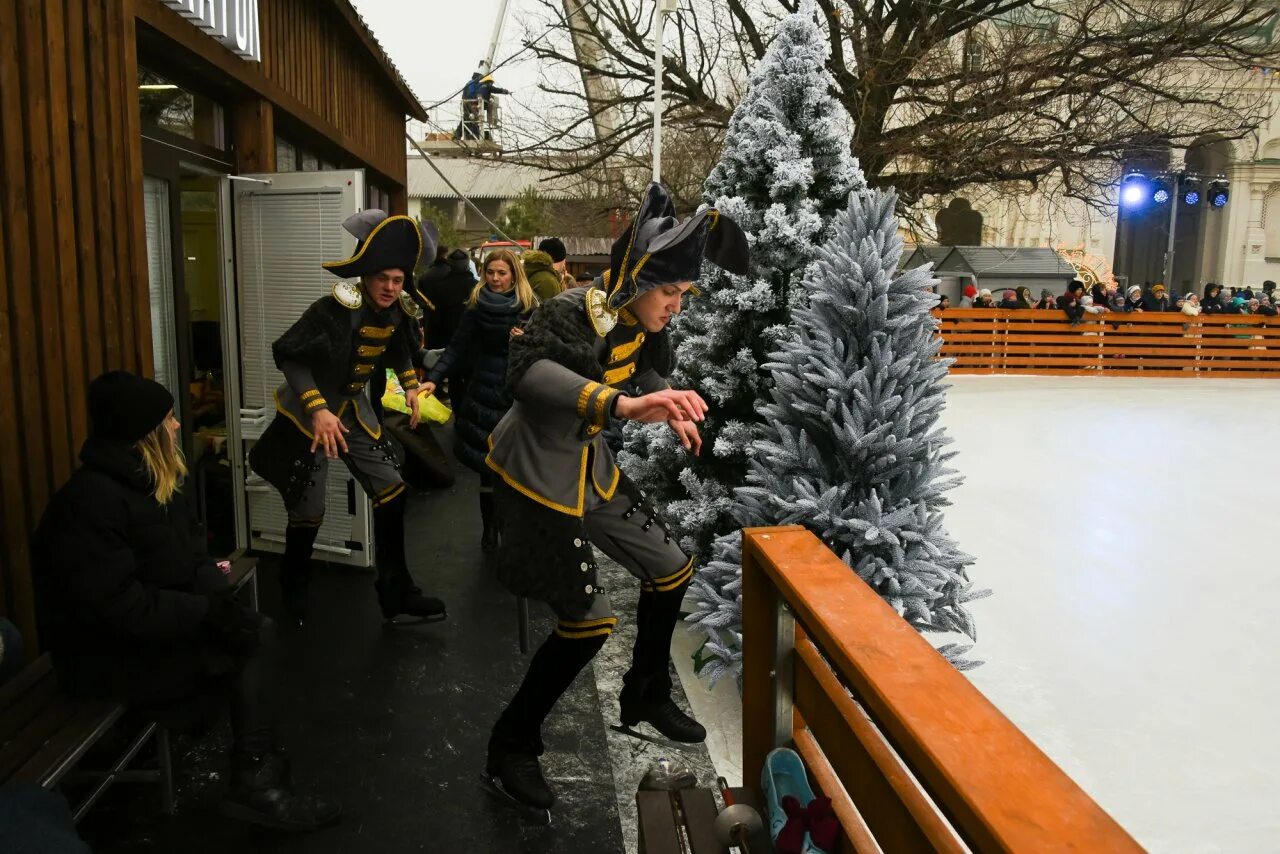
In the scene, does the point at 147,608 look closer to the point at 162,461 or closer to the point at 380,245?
the point at 162,461

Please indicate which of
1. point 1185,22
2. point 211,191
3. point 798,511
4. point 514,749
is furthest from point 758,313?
Answer: point 1185,22

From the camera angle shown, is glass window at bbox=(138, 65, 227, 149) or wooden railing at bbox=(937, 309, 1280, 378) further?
wooden railing at bbox=(937, 309, 1280, 378)

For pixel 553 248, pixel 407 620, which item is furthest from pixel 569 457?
pixel 553 248

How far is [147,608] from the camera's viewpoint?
112 inches

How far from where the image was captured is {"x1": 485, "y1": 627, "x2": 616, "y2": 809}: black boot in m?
3.22

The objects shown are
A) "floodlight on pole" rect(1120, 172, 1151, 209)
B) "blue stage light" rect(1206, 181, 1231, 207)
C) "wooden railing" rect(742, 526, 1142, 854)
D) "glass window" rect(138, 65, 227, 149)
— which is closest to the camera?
"wooden railing" rect(742, 526, 1142, 854)

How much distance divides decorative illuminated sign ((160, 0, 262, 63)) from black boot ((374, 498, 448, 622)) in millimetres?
2446

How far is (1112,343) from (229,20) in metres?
20.0

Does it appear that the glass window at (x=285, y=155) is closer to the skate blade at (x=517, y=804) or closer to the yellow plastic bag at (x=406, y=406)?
the yellow plastic bag at (x=406, y=406)

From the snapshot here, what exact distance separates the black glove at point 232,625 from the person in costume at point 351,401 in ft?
4.60

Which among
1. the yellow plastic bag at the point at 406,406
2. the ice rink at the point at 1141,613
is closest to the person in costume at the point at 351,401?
the yellow plastic bag at the point at 406,406

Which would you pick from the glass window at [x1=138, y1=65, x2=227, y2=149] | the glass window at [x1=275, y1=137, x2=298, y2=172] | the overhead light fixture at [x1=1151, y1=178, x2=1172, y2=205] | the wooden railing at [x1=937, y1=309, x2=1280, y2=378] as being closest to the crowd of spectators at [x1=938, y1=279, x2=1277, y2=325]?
the wooden railing at [x1=937, y1=309, x2=1280, y2=378]

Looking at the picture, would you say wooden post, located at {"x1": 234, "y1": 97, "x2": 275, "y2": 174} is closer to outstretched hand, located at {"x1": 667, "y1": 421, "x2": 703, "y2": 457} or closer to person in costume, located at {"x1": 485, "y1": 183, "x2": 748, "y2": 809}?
person in costume, located at {"x1": 485, "y1": 183, "x2": 748, "y2": 809}

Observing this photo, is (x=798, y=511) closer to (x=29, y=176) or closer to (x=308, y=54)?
(x=29, y=176)
